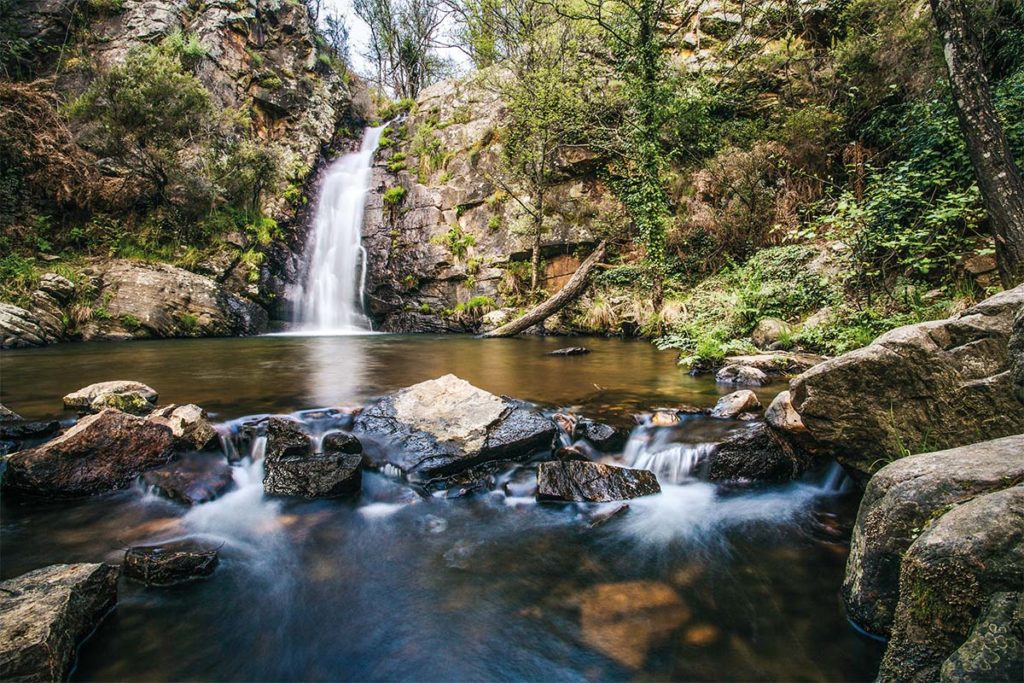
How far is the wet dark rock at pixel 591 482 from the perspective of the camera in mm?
3395

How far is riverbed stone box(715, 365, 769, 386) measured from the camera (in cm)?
610

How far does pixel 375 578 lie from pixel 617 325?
34.4 feet

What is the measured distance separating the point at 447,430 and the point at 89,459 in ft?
8.83

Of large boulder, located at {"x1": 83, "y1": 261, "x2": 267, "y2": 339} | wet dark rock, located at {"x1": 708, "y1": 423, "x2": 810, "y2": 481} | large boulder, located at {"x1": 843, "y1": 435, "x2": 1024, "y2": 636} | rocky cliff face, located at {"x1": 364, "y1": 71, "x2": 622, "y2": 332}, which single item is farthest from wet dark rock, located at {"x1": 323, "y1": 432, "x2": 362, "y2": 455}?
large boulder, located at {"x1": 83, "y1": 261, "x2": 267, "y2": 339}

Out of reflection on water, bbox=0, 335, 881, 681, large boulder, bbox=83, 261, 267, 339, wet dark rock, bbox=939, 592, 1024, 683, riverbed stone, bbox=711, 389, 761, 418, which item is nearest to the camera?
wet dark rock, bbox=939, 592, 1024, 683

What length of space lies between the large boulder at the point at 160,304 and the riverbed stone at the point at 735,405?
1398cm

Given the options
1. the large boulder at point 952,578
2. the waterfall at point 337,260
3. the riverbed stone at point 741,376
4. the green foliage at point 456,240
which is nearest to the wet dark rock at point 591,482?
the large boulder at point 952,578

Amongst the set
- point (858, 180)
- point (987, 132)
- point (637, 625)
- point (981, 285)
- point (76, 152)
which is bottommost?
point (637, 625)

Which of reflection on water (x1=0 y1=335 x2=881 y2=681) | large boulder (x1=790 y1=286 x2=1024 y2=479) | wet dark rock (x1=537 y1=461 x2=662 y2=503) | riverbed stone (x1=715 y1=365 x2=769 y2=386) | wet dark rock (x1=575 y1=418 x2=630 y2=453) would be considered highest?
large boulder (x1=790 y1=286 x2=1024 y2=479)

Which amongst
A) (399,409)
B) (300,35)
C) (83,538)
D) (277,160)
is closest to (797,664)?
(399,409)

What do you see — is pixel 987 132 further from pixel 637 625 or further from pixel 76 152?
pixel 76 152

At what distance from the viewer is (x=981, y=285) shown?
584cm

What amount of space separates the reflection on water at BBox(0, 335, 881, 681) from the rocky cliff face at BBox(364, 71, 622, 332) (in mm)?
10772

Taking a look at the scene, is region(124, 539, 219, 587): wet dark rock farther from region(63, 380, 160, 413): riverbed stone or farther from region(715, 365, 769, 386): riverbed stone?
region(715, 365, 769, 386): riverbed stone
